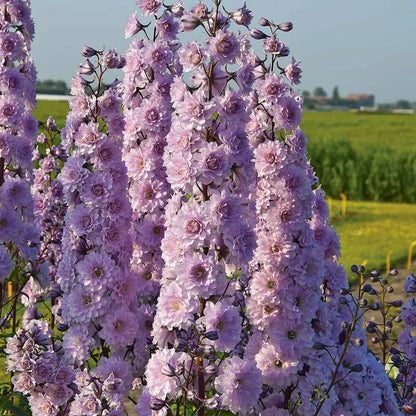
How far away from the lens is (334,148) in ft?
80.6

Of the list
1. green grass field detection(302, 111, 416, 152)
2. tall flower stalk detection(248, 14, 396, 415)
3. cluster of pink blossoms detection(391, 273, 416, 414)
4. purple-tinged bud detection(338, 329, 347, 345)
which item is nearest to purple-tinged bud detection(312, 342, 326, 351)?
tall flower stalk detection(248, 14, 396, 415)

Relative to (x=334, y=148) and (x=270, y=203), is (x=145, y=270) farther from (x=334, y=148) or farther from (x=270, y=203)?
(x=334, y=148)

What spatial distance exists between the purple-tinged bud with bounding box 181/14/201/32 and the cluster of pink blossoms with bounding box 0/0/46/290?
6.18 ft

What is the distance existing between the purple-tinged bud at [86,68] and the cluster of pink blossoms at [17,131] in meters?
0.95

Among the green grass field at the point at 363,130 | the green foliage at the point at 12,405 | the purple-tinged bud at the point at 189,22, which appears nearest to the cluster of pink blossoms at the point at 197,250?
the purple-tinged bud at the point at 189,22

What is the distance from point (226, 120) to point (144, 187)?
803mm

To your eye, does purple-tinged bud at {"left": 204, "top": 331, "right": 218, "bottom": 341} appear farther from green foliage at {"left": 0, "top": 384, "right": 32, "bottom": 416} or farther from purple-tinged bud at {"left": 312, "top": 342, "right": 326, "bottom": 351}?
green foliage at {"left": 0, "top": 384, "right": 32, "bottom": 416}

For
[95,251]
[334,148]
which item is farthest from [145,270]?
[334,148]

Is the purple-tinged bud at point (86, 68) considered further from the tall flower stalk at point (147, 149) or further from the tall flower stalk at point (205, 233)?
the tall flower stalk at point (205, 233)

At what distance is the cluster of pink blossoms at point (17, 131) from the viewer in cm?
503

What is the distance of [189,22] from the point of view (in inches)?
140

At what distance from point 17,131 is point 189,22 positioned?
7.11ft

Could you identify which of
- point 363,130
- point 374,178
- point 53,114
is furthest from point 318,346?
point 363,130

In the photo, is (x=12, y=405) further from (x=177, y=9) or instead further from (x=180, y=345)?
(x=177, y=9)
